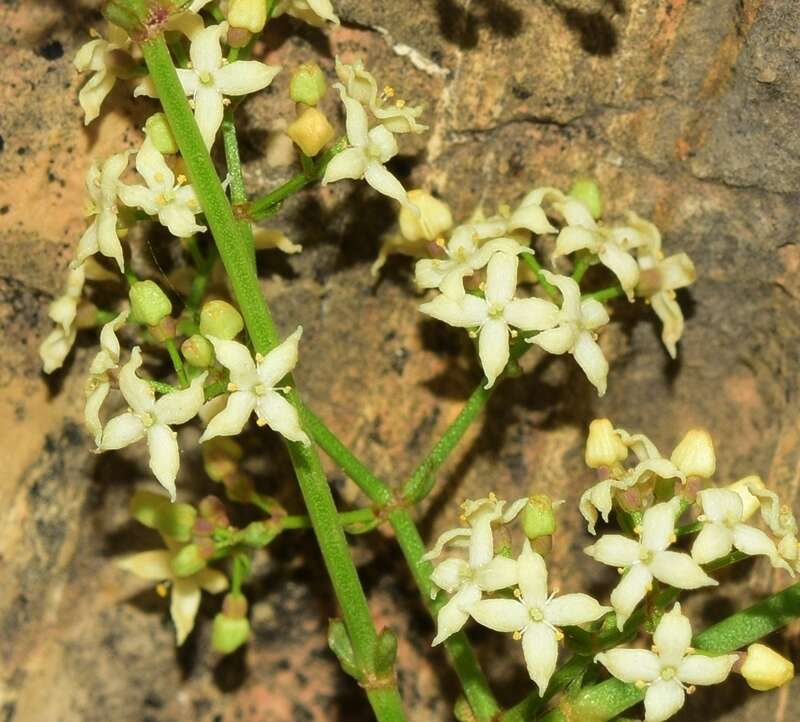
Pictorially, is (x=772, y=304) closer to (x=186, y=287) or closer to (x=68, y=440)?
(x=186, y=287)

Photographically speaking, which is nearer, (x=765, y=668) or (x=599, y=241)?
(x=765, y=668)

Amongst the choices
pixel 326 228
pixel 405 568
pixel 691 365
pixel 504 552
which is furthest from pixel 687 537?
pixel 326 228

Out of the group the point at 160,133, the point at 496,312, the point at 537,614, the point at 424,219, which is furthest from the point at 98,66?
the point at 537,614

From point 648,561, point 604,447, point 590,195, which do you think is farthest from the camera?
point 590,195

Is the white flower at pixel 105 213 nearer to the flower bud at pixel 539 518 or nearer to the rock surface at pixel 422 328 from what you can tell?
the rock surface at pixel 422 328

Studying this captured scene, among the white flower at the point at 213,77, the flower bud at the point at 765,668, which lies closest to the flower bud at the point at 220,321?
the white flower at the point at 213,77

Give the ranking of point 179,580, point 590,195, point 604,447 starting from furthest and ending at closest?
point 179,580, point 590,195, point 604,447

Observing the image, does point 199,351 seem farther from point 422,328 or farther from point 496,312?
point 422,328
